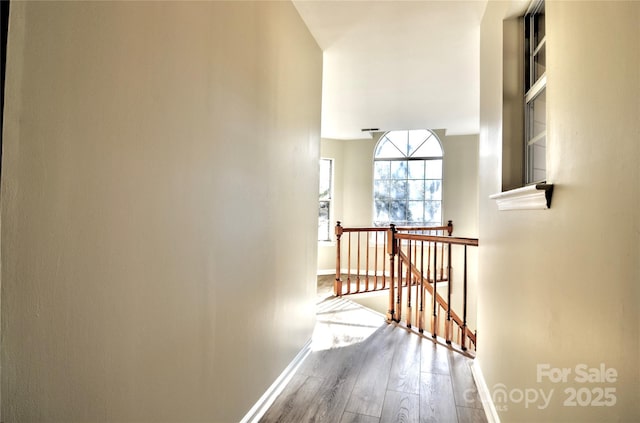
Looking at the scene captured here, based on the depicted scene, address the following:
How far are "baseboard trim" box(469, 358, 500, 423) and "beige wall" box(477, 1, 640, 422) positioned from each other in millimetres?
218

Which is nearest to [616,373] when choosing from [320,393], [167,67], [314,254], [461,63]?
[167,67]

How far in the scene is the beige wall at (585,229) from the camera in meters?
0.67

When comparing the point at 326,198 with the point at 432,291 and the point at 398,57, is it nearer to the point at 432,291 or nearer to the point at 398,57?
the point at 432,291

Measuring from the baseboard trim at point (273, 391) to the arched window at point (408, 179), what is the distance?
4045 millimetres

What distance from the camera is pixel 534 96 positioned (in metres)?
1.62

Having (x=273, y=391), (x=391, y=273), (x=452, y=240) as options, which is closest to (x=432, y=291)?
(x=391, y=273)

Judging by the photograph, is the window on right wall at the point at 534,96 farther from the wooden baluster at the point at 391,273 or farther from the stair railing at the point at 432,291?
the wooden baluster at the point at 391,273

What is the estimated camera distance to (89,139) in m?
0.80

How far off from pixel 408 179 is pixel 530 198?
5.00 meters

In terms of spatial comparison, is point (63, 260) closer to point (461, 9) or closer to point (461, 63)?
point (461, 9)

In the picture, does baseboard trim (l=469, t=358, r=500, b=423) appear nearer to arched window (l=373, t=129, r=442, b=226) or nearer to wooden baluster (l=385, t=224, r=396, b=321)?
wooden baluster (l=385, t=224, r=396, b=321)

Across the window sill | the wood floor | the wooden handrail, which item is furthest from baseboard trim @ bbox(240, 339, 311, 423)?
the window sill

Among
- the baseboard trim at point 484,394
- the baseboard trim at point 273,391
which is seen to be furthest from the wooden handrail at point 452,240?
the baseboard trim at point 273,391

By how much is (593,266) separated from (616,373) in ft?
0.77
